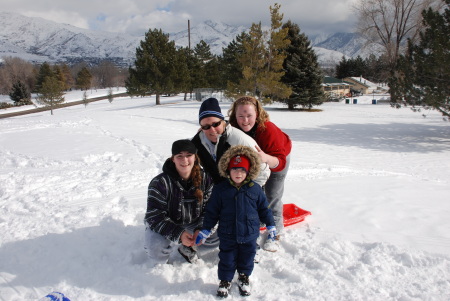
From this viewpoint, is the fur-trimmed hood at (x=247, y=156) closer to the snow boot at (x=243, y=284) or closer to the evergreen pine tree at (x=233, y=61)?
the snow boot at (x=243, y=284)

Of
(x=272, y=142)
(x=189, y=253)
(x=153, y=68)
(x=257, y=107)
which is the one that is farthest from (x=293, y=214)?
(x=153, y=68)

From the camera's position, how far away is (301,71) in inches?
981

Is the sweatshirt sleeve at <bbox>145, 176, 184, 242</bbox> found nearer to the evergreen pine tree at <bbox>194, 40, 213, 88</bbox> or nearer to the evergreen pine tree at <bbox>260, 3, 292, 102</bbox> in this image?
the evergreen pine tree at <bbox>260, 3, 292, 102</bbox>

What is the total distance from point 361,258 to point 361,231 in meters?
0.66

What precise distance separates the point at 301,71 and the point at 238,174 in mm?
24090

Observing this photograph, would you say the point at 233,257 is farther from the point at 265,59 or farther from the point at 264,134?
the point at 265,59

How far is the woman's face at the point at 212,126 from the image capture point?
115 inches

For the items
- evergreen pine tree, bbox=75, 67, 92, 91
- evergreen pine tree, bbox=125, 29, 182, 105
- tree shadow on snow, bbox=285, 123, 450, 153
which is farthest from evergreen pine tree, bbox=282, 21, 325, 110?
evergreen pine tree, bbox=75, 67, 92, 91

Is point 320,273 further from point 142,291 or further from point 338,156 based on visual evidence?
point 338,156

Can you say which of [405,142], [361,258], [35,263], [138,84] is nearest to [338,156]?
[405,142]

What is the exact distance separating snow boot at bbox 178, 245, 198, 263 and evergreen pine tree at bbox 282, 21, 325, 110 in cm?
2320

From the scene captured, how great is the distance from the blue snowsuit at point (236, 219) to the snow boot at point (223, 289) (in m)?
0.04

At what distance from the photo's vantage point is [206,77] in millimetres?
43781

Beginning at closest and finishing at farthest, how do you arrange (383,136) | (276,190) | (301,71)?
1. (276,190)
2. (383,136)
3. (301,71)
